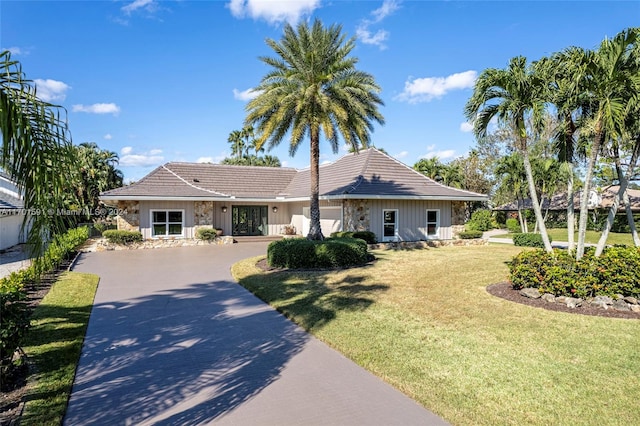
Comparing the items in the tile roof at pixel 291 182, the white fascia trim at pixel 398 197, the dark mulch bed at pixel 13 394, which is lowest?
the dark mulch bed at pixel 13 394

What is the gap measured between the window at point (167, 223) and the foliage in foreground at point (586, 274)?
18307mm

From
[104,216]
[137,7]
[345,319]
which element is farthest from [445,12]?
[104,216]

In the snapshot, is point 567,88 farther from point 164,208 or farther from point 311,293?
point 164,208

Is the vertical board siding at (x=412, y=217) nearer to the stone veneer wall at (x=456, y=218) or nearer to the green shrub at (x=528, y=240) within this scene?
the stone veneer wall at (x=456, y=218)

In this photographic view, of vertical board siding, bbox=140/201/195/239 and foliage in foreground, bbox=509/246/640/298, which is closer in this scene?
foliage in foreground, bbox=509/246/640/298

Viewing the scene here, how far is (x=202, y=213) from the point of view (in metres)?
22.8

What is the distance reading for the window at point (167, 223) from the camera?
21.7 m

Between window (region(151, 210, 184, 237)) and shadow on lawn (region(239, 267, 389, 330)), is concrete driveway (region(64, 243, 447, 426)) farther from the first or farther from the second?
window (region(151, 210, 184, 237))

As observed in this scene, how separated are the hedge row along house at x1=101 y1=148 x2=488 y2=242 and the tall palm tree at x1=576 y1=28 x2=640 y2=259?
11332mm

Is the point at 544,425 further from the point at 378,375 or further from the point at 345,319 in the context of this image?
the point at 345,319

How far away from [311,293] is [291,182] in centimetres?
1952

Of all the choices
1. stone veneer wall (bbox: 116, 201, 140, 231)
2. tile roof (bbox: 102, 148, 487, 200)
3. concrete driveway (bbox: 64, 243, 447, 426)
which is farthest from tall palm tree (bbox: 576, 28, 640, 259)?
stone veneer wall (bbox: 116, 201, 140, 231)

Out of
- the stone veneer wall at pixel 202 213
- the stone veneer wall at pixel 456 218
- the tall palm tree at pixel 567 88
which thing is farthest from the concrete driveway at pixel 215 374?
the stone veneer wall at pixel 456 218

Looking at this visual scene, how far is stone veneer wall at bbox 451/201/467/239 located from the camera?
22.8m
